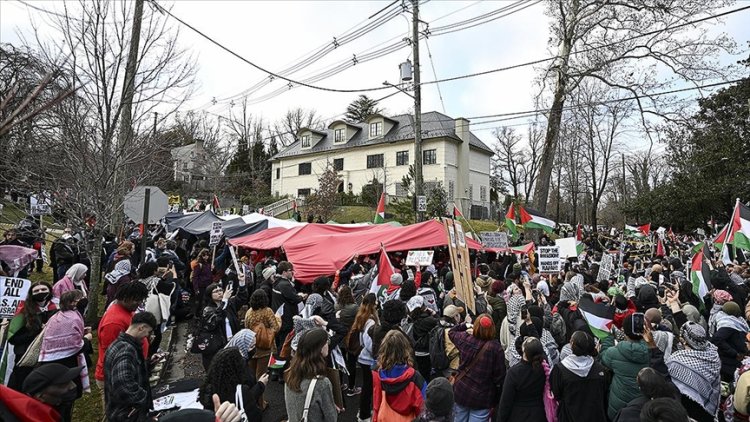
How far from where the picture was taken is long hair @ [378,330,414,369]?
4.12 metres

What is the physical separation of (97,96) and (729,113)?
35489 mm

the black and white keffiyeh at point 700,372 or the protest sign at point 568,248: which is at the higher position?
the protest sign at point 568,248

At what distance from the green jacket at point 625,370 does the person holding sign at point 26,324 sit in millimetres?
5988

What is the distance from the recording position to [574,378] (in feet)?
13.9

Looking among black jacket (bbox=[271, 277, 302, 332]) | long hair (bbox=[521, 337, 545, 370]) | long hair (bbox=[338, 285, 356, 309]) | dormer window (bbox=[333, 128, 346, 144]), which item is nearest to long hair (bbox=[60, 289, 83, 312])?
→ black jacket (bbox=[271, 277, 302, 332])

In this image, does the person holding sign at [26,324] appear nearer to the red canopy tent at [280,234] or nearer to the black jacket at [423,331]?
the black jacket at [423,331]

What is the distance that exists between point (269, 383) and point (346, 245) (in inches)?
228

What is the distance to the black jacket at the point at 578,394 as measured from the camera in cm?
422

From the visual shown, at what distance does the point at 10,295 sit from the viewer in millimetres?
5328

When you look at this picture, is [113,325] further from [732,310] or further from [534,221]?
[534,221]

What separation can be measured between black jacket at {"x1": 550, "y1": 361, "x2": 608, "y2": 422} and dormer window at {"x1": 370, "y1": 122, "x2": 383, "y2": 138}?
3908 cm

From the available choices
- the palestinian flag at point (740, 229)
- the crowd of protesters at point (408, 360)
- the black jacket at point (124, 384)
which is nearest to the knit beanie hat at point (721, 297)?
the crowd of protesters at point (408, 360)

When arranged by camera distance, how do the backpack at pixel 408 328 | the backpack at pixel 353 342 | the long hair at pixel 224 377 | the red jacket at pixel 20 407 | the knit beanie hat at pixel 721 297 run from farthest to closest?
the knit beanie hat at pixel 721 297, the backpack at pixel 353 342, the backpack at pixel 408 328, the long hair at pixel 224 377, the red jacket at pixel 20 407

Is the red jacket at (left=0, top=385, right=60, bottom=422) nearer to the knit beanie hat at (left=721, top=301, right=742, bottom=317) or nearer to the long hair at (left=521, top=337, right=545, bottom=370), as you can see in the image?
the long hair at (left=521, top=337, right=545, bottom=370)
